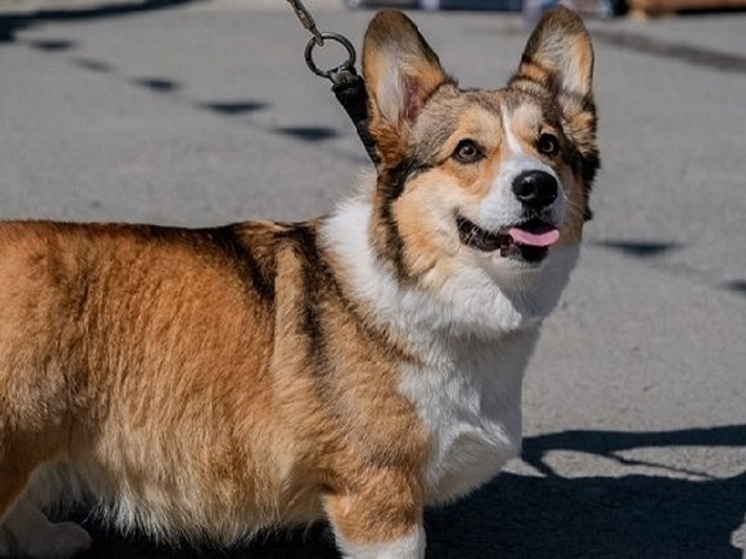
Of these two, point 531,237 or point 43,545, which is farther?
point 43,545

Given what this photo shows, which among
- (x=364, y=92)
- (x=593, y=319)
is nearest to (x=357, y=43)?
(x=593, y=319)

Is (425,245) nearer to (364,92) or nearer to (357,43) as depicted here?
(364,92)

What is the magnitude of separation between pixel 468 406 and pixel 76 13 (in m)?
12.4

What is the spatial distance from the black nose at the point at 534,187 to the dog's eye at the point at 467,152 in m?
0.19

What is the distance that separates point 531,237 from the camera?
12.3 feet

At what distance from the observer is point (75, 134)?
31.9 feet

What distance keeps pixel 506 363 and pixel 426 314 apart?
0.28m

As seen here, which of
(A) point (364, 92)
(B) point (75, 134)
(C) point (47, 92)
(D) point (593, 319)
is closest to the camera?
(A) point (364, 92)

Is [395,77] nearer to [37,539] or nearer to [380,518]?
[380,518]

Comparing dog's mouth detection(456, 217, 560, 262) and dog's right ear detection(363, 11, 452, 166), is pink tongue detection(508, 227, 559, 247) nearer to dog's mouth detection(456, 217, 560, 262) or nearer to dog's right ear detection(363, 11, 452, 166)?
dog's mouth detection(456, 217, 560, 262)

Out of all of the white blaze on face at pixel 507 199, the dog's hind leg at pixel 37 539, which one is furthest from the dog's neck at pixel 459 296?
the dog's hind leg at pixel 37 539

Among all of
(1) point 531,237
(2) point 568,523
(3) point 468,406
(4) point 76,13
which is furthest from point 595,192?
(4) point 76,13

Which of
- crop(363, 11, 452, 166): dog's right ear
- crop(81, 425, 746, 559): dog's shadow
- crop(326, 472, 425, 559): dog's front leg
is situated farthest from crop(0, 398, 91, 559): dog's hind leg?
crop(363, 11, 452, 166): dog's right ear

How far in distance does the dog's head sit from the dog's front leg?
0.55 m
